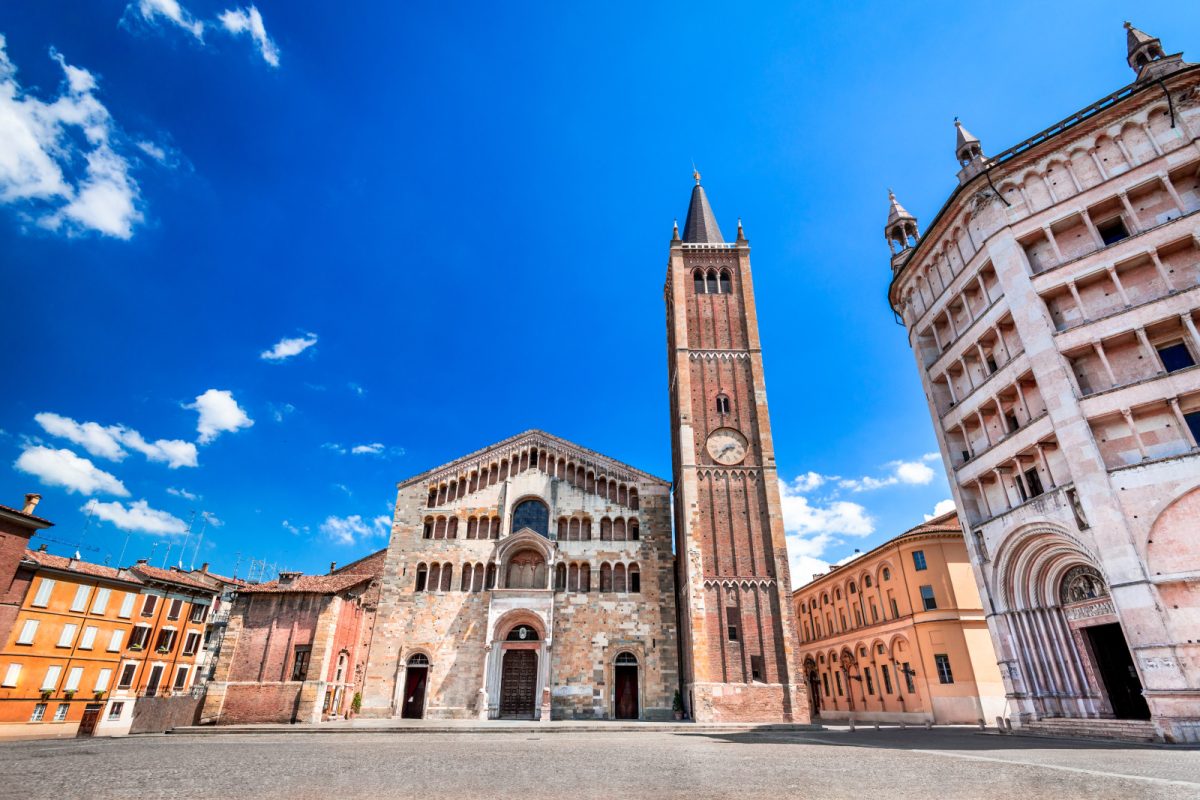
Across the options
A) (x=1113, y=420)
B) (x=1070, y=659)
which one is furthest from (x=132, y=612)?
(x=1113, y=420)

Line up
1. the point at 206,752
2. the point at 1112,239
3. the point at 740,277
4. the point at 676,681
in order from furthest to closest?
the point at 740,277 → the point at 676,681 → the point at 1112,239 → the point at 206,752

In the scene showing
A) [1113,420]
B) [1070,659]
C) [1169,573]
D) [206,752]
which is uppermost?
[1113,420]

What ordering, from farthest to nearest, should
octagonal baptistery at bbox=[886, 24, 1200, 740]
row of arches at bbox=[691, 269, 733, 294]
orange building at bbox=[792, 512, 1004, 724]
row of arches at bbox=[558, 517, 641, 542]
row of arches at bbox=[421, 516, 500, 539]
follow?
row of arches at bbox=[691, 269, 733, 294]
row of arches at bbox=[421, 516, 500, 539]
row of arches at bbox=[558, 517, 641, 542]
orange building at bbox=[792, 512, 1004, 724]
octagonal baptistery at bbox=[886, 24, 1200, 740]

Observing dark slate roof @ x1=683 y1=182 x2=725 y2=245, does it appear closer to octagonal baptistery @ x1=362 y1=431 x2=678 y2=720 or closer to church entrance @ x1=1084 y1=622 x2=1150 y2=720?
octagonal baptistery @ x1=362 y1=431 x2=678 y2=720

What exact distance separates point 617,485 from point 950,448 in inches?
679

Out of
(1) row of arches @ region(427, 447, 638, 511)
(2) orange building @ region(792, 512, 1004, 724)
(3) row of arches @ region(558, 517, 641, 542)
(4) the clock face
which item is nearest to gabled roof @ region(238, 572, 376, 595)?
(1) row of arches @ region(427, 447, 638, 511)

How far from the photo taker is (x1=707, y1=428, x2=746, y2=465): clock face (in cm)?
3306

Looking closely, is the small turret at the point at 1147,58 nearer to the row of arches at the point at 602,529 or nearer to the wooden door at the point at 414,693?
the row of arches at the point at 602,529

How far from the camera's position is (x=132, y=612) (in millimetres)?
32125

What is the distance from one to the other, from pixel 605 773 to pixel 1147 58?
28138mm

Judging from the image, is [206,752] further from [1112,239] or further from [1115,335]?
[1112,239]

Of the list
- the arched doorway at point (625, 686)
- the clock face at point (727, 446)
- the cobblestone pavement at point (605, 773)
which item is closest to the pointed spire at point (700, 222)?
the clock face at point (727, 446)

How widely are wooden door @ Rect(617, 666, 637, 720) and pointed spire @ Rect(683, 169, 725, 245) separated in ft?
89.7

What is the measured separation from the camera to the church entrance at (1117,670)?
17547 millimetres
